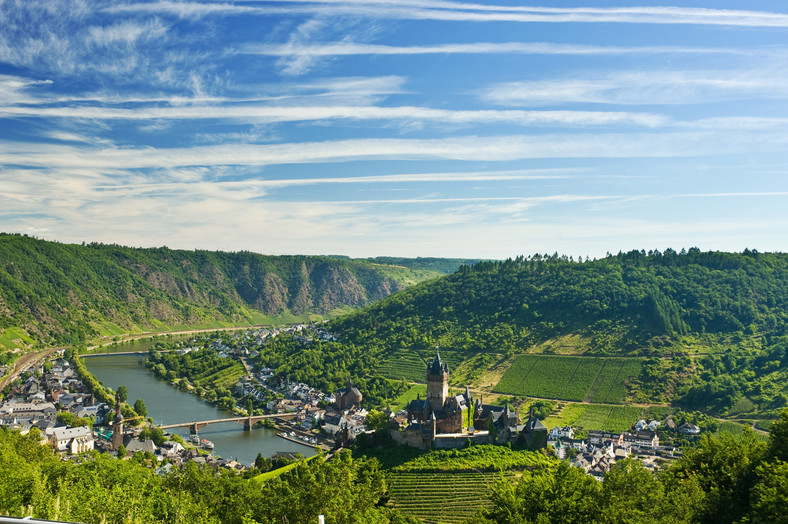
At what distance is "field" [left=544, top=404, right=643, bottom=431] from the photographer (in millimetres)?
69438

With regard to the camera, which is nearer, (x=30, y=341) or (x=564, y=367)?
(x=564, y=367)

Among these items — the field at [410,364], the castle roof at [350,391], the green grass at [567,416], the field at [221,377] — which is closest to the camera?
the green grass at [567,416]

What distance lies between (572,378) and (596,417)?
9.89 m

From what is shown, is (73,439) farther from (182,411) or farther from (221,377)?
(221,377)

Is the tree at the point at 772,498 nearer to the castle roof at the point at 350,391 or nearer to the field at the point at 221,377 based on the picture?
the castle roof at the point at 350,391

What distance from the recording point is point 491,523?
23125 mm

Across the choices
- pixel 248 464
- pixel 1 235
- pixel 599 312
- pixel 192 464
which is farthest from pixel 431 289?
pixel 1 235

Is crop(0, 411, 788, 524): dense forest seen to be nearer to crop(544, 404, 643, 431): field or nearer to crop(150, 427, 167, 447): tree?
crop(150, 427, 167, 447): tree

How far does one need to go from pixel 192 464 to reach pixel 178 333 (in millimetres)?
152725

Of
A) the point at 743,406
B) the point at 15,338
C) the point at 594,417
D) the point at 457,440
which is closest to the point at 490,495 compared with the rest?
the point at 457,440

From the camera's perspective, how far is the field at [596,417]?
228 ft

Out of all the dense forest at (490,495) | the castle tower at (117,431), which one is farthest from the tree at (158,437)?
the dense forest at (490,495)

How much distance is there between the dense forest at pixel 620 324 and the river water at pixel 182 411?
19248 millimetres

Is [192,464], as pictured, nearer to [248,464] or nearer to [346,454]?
[346,454]
